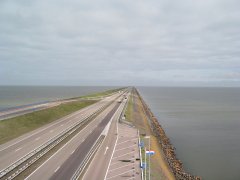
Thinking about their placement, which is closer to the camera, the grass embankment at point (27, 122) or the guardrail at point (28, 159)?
the guardrail at point (28, 159)

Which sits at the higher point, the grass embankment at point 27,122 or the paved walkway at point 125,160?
the grass embankment at point 27,122

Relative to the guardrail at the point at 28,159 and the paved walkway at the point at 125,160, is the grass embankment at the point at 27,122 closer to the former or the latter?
the guardrail at the point at 28,159

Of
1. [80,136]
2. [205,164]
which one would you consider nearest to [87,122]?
[80,136]

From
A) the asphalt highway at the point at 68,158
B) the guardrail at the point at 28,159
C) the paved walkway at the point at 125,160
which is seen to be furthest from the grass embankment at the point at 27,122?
the paved walkway at the point at 125,160

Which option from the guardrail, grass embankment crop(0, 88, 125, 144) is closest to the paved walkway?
the guardrail

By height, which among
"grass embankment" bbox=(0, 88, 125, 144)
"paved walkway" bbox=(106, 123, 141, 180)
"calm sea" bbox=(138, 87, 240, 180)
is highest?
"grass embankment" bbox=(0, 88, 125, 144)

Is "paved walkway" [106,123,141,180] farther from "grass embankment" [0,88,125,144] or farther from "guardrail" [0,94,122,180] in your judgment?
"grass embankment" [0,88,125,144]
